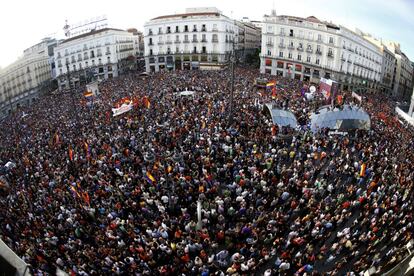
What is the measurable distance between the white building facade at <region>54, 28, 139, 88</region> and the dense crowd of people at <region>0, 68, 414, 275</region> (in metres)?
47.5

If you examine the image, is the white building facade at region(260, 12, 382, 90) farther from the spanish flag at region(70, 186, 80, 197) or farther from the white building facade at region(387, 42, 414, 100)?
the spanish flag at region(70, 186, 80, 197)

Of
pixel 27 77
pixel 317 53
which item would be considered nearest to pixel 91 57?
pixel 27 77

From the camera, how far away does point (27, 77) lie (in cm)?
7319

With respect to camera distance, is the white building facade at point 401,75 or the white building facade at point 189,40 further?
the white building facade at point 401,75

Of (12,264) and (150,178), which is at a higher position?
(150,178)

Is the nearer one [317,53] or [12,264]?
[12,264]

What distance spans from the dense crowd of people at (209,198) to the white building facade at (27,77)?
45.6 m

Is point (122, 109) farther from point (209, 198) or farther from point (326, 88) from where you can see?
point (326, 88)

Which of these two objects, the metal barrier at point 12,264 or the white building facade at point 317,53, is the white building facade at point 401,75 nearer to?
the white building facade at point 317,53

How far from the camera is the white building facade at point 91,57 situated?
7325cm

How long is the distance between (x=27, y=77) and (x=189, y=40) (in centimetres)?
3790

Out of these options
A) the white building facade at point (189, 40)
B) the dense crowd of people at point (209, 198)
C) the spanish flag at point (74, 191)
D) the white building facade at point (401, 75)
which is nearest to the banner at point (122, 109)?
the dense crowd of people at point (209, 198)

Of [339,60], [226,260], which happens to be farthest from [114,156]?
[339,60]

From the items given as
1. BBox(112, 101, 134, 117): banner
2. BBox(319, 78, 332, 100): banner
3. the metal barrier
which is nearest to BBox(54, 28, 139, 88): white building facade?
BBox(112, 101, 134, 117): banner
